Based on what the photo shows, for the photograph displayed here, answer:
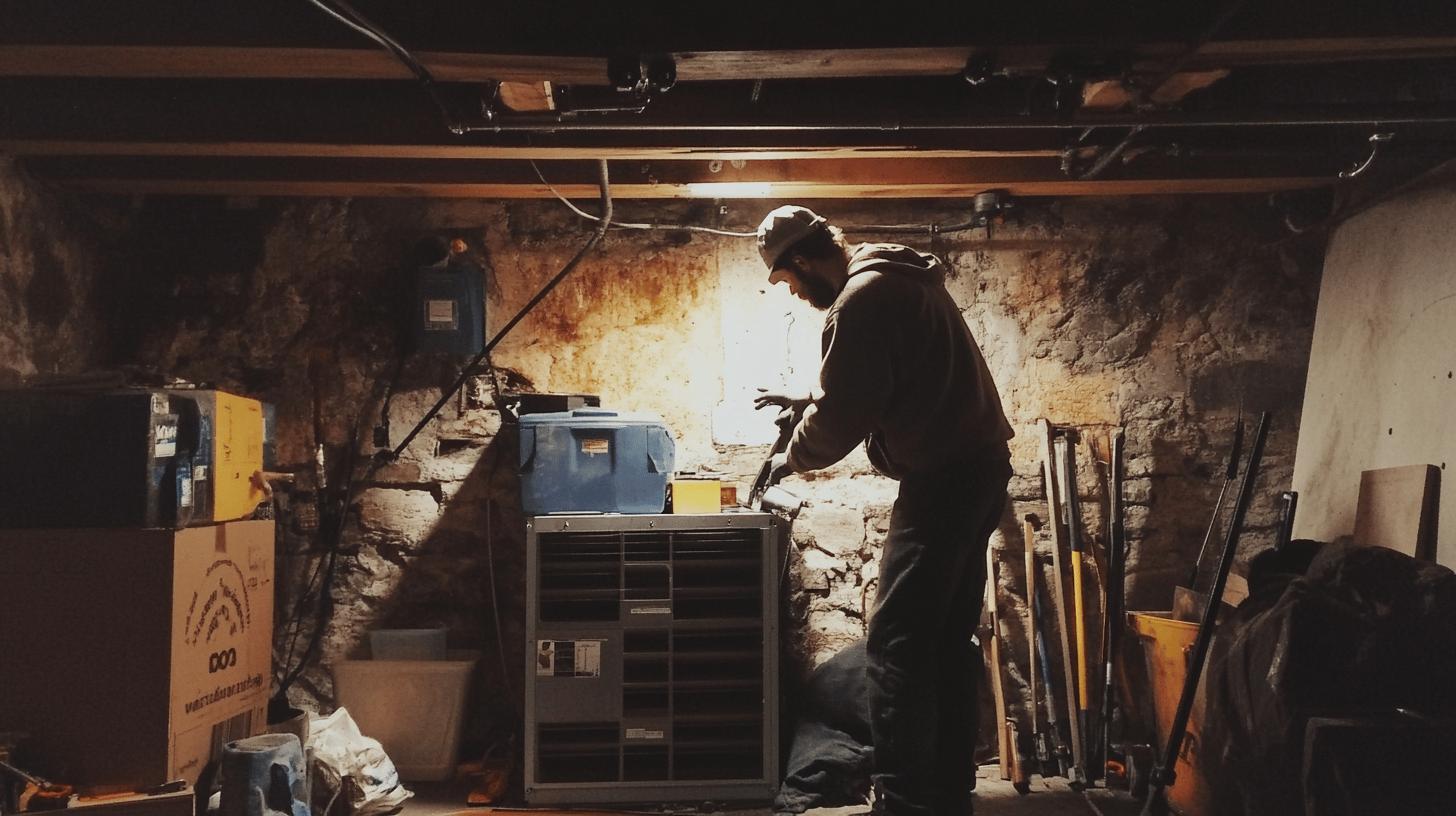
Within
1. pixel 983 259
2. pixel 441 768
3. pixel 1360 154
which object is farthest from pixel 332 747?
pixel 1360 154

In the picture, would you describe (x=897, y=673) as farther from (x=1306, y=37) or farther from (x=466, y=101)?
(x=466, y=101)

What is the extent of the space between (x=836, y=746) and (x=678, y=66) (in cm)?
218

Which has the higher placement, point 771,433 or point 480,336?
point 480,336

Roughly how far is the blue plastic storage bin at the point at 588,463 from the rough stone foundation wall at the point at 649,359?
0.56 meters

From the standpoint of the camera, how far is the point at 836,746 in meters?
3.19

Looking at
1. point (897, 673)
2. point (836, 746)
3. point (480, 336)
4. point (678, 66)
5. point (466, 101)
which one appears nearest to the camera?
point (897, 673)

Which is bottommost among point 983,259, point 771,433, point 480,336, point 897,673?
point 897,673

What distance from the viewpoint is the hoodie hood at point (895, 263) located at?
2516mm

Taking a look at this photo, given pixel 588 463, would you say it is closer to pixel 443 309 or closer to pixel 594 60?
pixel 443 309

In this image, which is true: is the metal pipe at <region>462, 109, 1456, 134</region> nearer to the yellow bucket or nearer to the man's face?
the man's face

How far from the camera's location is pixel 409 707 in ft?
11.0

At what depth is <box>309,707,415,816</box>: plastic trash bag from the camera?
9.62 ft

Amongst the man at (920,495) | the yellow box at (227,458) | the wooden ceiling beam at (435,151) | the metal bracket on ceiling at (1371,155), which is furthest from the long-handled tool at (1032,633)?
the yellow box at (227,458)

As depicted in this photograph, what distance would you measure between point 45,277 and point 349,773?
202cm
